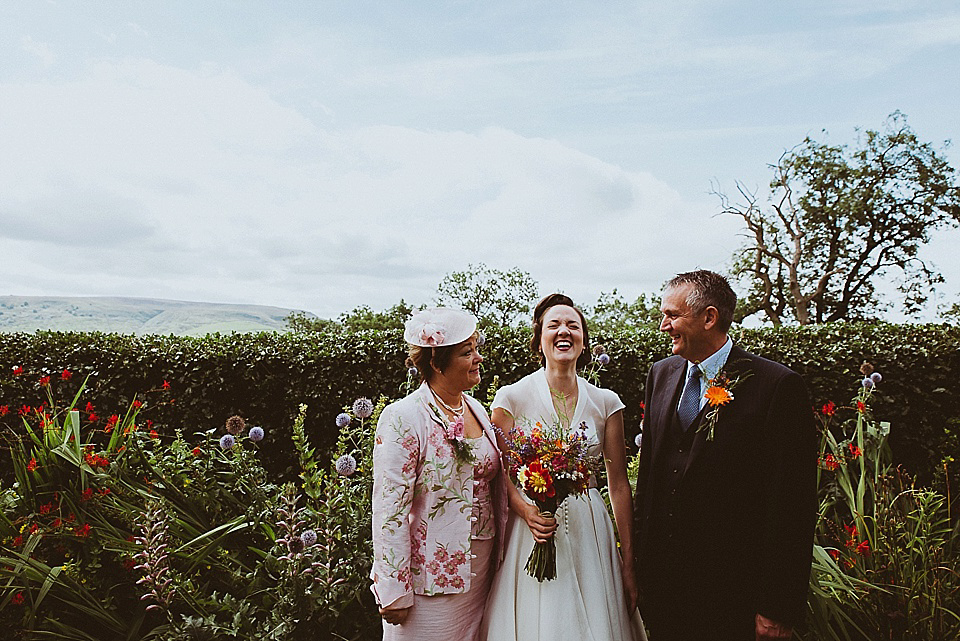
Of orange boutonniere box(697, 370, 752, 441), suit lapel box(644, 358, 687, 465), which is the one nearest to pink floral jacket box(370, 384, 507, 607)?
suit lapel box(644, 358, 687, 465)

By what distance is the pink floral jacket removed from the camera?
241 centimetres

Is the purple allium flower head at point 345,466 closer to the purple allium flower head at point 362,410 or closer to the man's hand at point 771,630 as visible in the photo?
the purple allium flower head at point 362,410

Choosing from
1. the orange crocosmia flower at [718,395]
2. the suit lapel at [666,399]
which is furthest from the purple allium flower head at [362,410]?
the orange crocosmia flower at [718,395]

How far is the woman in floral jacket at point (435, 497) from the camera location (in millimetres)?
2422

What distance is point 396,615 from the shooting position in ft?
7.98

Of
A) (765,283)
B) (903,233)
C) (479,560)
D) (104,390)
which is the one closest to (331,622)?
(479,560)

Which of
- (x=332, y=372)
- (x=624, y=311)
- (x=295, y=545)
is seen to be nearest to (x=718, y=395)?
(x=295, y=545)

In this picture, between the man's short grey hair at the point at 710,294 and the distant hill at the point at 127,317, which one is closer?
the man's short grey hair at the point at 710,294

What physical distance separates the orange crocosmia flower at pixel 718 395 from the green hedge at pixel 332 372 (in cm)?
392

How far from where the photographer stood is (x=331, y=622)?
322 centimetres

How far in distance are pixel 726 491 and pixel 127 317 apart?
28094 millimetres

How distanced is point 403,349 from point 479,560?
13.6 feet

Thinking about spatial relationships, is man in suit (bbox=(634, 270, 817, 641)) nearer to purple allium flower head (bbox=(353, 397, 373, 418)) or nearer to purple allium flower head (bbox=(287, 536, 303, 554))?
purple allium flower head (bbox=(287, 536, 303, 554))

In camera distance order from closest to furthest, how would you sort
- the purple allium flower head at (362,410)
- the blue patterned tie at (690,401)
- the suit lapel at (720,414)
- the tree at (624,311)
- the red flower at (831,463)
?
1. the suit lapel at (720,414)
2. the blue patterned tie at (690,401)
3. the purple allium flower head at (362,410)
4. the red flower at (831,463)
5. the tree at (624,311)
